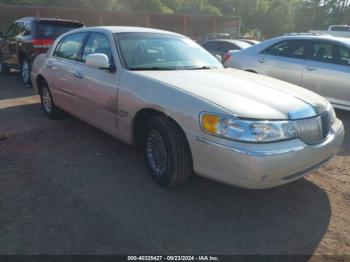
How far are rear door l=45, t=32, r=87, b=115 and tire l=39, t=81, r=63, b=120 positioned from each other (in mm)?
280

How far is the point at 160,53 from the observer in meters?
4.13

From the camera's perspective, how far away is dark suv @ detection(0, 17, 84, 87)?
8.22 m

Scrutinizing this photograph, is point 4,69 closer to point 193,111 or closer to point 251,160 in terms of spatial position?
point 193,111

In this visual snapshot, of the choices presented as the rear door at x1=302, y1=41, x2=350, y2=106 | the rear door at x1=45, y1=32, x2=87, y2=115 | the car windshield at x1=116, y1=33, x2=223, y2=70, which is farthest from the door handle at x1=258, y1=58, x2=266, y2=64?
the rear door at x1=45, y1=32, x2=87, y2=115

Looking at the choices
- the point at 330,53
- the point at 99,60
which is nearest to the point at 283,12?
the point at 330,53

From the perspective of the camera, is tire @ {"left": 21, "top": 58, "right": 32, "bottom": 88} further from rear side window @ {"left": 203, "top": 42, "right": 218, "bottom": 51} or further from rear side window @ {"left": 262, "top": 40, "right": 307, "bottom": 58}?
rear side window @ {"left": 203, "top": 42, "right": 218, "bottom": 51}

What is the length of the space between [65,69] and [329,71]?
Result: 4674mm

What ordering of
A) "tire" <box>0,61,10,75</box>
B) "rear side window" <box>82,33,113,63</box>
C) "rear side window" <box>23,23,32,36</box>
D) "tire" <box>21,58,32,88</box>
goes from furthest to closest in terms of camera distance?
"tire" <box>0,61,10,75</box>
"tire" <box>21,58,32,88</box>
"rear side window" <box>23,23,32,36</box>
"rear side window" <box>82,33,113,63</box>

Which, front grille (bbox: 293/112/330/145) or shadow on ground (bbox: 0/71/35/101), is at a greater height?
front grille (bbox: 293/112/330/145)

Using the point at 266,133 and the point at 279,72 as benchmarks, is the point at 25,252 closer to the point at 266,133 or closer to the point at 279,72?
the point at 266,133

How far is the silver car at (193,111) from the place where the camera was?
9.02 ft

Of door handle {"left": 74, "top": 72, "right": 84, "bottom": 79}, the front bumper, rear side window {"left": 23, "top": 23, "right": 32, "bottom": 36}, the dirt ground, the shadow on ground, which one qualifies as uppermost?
rear side window {"left": 23, "top": 23, "right": 32, "bottom": 36}

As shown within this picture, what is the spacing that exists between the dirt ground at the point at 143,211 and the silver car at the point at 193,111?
38cm

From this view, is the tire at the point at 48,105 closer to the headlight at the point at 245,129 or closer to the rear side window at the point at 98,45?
the rear side window at the point at 98,45
